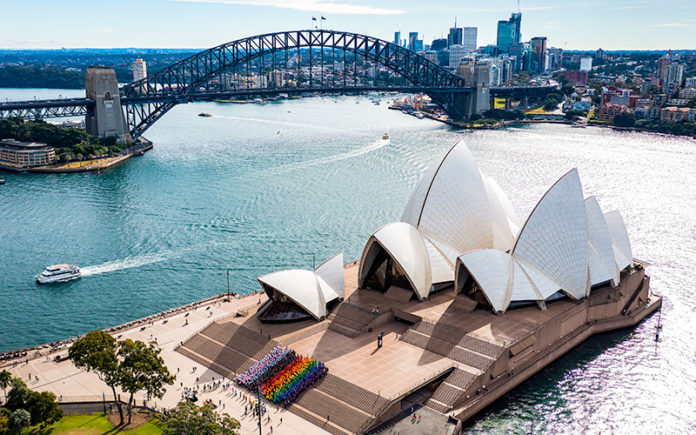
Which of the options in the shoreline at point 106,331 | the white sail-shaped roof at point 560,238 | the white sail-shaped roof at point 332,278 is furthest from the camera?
the white sail-shaped roof at point 560,238

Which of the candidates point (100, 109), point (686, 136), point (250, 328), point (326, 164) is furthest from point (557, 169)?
point (100, 109)

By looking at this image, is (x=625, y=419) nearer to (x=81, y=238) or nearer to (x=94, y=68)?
(x=81, y=238)

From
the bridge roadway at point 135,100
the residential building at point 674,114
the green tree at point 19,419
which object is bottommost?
the green tree at point 19,419

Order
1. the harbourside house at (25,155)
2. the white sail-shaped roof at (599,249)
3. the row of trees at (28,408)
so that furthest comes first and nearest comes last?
the harbourside house at (25,155), the white sail-shaped roof at (599,249), the row of trees at (28,408)

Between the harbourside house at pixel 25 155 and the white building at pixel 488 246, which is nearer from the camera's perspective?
the white building at pixel 488 246

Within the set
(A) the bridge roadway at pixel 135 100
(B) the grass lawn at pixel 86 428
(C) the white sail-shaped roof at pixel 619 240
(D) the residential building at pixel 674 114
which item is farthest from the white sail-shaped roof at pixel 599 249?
(D) the residential building at pixel 674 114

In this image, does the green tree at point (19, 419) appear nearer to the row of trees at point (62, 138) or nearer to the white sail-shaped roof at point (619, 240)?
the white sail-shaped roof at point (619, 240)
